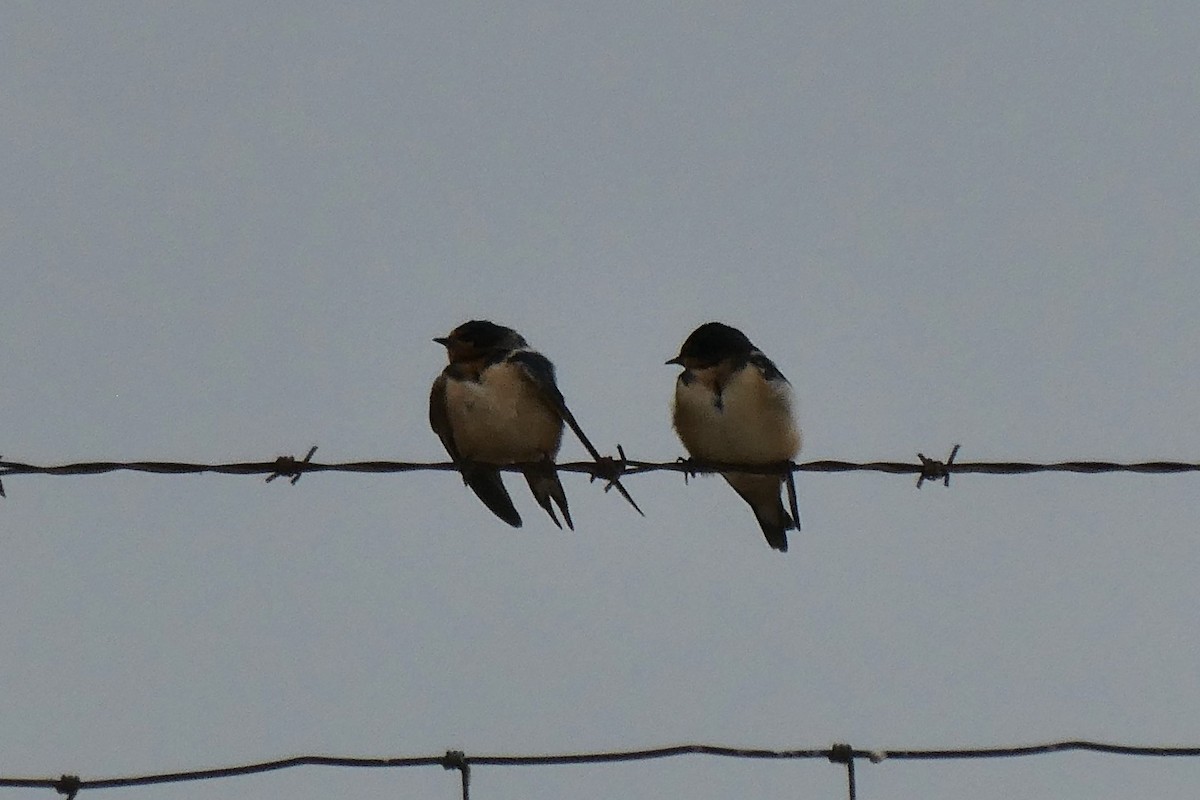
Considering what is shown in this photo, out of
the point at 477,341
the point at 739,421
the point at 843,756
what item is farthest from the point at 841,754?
the point at 477,341

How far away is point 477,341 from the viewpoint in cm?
711

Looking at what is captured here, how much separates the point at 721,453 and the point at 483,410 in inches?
33.3

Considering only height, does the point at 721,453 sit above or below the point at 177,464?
above

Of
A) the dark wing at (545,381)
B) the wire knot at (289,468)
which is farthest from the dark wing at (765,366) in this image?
the wire knot at (289,468)

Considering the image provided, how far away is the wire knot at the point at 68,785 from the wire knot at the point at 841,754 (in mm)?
1569

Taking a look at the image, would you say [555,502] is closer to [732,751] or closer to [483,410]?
[483,410]

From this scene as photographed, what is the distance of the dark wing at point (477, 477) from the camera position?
6957mm

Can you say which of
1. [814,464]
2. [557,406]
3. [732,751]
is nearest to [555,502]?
[557,406]

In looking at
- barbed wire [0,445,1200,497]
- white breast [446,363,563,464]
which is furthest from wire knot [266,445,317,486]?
white breast [446,363,563,464]

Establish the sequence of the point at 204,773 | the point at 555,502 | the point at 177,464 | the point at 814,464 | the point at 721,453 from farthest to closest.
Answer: the point at 555,502, the point at 721,453, the point at 814,464, the point at 177,464, the point at 204,773

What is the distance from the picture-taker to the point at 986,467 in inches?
182

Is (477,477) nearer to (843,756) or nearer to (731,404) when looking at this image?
(731,404)

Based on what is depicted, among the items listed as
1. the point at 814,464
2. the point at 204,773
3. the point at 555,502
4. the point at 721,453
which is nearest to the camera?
the point at 204,773

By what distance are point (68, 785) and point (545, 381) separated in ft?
10.1
